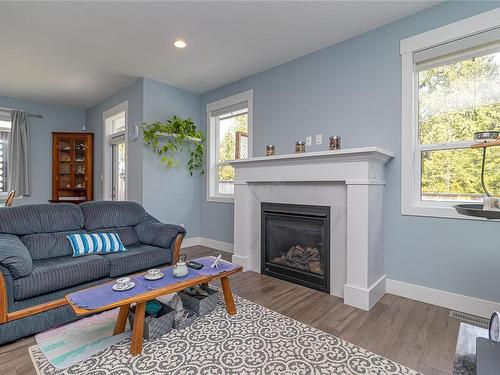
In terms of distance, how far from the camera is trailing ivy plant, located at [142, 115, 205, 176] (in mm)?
3941

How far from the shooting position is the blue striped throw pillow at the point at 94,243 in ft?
8.20

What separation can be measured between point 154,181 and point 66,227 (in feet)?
5.08

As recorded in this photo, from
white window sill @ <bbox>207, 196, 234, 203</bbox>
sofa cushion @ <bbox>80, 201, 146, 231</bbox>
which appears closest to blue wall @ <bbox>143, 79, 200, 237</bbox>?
white window sill @ <bbox>207, 196, 234, 203</bbox>

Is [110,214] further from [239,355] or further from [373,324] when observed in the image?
[373,324]

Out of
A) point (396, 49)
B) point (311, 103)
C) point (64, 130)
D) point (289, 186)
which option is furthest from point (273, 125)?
point (64, 130)

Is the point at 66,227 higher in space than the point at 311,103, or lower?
lower

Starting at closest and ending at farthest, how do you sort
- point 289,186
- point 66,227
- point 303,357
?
1. point 303,357
2. point 66,227
3. point 289,186

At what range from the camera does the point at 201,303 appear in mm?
2156

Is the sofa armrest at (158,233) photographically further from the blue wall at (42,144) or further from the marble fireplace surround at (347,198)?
the blue wall at (42,144)

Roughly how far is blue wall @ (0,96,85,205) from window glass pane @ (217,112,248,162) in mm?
3668

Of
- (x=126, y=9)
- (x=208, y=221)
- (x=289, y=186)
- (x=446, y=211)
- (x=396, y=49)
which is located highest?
(x=126, y=9)

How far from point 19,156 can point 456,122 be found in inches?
262

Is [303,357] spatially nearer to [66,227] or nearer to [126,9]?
[66,227]

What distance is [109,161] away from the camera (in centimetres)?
509
